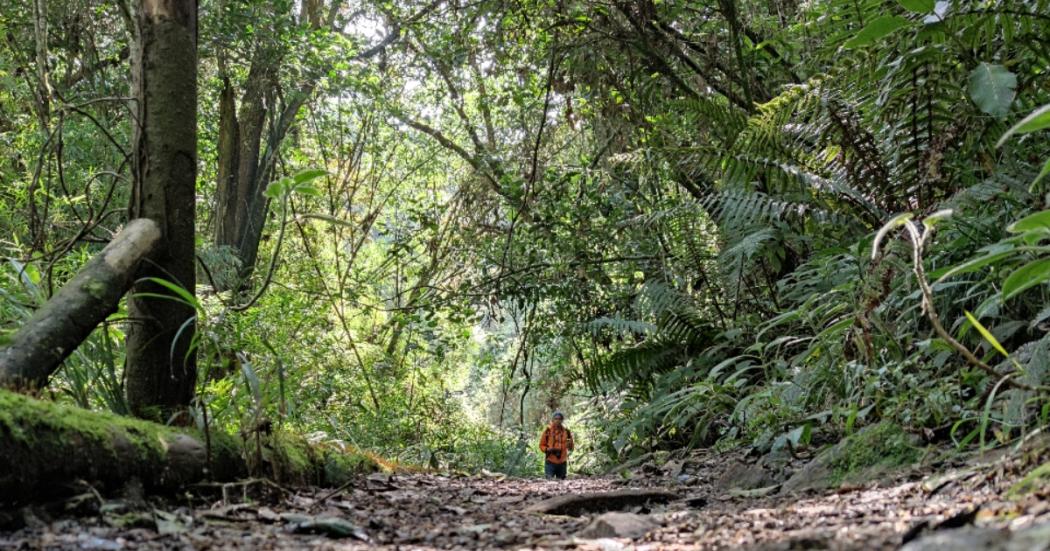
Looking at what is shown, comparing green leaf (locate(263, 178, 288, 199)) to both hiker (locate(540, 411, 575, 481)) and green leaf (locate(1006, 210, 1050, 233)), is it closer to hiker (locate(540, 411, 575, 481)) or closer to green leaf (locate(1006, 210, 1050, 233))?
green leaf (locate(1006, 210, 1050, 233))

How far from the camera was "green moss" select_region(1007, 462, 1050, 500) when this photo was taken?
4.78 feet

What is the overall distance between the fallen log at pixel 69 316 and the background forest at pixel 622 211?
24 centimetres

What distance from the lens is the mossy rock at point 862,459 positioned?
258 cm

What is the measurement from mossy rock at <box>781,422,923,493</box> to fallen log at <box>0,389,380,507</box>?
67.0 inches

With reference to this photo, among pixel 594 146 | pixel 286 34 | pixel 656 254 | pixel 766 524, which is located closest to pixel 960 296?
pixel 766 524

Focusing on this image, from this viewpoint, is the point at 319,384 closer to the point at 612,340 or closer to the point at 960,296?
the point at 612,340

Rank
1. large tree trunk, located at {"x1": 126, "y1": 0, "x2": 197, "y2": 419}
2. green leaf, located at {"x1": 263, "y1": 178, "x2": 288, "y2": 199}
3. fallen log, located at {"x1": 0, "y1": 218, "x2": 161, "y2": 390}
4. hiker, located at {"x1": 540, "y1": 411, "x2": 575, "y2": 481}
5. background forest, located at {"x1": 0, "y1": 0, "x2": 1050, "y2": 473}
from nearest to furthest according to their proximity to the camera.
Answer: fallen log, located at {"x1": 0, "y1": 218, "x2": 161, "y2": 390}
green leaf, located at {"x1": 263, "y1": 178, "x2": 288, "y2": 199}
large tree trunk, located at {"x1": 126, "y1": 0, "x2": 197, "y2": 419}
background forest, located at {"x1": 0, "y1": 0, "x2": 1050, "y2": 473}
hiker, located at {"x1": 540, "y1": 411, "x2": 575, "y2": 481}

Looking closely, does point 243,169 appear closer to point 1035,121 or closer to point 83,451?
point 83,451

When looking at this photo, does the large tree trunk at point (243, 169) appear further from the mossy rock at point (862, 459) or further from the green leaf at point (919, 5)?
the mossy rock at point (862, 459)

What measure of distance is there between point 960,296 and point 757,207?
1884 millimetres

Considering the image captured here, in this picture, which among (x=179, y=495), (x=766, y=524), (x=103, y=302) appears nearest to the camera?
(x=766, y=524)

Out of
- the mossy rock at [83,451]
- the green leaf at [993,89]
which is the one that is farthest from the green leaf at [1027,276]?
the mossy rock at [83,451]

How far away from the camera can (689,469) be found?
443cm

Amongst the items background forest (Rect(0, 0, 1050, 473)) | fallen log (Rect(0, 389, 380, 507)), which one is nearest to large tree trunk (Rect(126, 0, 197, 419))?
background forest (Rect(0, 0, 1050, 473))
